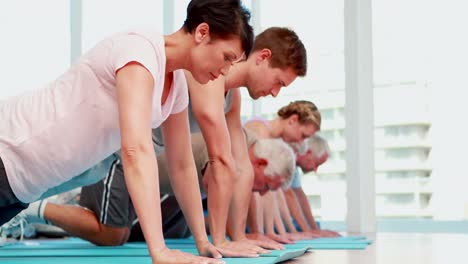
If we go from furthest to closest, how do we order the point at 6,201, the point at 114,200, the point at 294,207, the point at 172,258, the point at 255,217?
the point at 294,207
the point at 255,217
the point at 114,200
the point at 6,201
the point at 172,258

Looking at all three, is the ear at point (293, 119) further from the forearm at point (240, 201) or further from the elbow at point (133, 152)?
the elbow at point (133, 152)

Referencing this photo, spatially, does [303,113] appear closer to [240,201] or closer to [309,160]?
[309,160]

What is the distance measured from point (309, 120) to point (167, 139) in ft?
6.79

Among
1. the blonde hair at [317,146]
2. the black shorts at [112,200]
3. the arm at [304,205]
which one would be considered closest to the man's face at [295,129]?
the blonde hair at [317,146]

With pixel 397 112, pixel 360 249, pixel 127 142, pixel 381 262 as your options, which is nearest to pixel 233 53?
pixel 127 142

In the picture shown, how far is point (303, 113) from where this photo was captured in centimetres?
407

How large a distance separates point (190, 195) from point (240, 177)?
2.16 ft

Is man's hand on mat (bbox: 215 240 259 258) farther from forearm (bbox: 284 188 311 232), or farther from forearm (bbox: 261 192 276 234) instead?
forearm (bbox: 284 188 311 232)

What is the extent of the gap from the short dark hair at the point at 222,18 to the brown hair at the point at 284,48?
0.89m

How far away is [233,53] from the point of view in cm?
Answer: 179

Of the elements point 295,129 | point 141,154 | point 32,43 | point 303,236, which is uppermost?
point 32,43

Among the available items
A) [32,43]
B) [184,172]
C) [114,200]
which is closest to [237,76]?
[184,172]

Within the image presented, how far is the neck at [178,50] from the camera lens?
1.81 m

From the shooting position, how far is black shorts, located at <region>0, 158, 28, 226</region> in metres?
1.80
